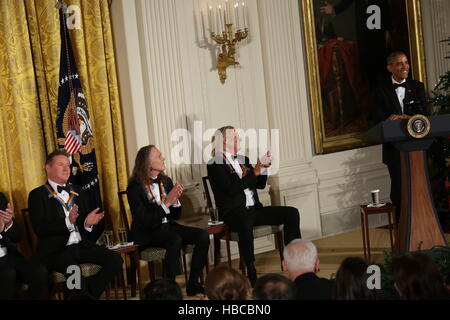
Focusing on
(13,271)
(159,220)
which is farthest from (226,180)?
(13,271)

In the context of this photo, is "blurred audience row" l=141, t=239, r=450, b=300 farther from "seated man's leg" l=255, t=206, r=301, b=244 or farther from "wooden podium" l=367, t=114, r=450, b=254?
"seated man's leg" l=255, t=206, r=301, b=244

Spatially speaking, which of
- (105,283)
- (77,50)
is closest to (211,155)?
(77,50)

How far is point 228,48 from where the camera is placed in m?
7.59

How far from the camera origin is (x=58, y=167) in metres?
5.62

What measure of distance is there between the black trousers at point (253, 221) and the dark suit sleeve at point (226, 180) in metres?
0.22

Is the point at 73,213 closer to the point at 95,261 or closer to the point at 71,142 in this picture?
the point at 95,261

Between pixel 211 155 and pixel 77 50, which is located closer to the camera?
pixel 77 50

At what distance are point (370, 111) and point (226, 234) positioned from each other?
3438 millimetres

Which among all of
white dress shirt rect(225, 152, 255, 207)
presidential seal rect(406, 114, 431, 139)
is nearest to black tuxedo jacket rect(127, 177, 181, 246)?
white dress shirt rect(225, 152, 255, 207)

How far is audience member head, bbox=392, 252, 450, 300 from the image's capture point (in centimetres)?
289

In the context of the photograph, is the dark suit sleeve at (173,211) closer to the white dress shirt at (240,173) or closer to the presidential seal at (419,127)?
the white dress shirt at (240,173)

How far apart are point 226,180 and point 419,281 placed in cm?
380

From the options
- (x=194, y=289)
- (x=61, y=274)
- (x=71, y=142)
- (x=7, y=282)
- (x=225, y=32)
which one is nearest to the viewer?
A: (x=7, y=282)

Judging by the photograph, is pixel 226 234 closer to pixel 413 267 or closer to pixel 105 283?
pixel 105 283
